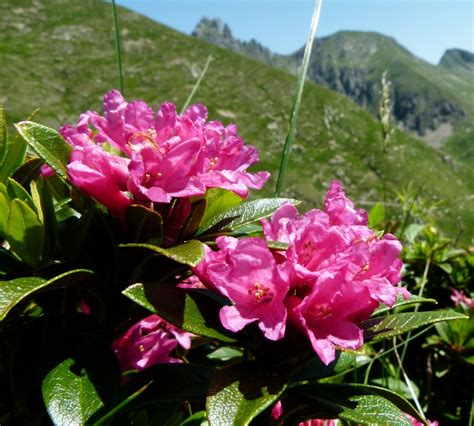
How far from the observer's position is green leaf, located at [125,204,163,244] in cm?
116

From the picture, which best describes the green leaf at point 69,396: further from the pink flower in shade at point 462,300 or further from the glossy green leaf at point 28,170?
the pink flower in shade at point 462,300

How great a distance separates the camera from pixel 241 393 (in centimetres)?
110

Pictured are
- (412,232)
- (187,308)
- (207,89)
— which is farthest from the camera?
(207,89)

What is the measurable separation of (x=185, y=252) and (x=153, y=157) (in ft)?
0.82

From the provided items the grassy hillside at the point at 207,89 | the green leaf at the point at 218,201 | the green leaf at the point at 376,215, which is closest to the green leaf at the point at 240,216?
the green leaf at the point at 218,201

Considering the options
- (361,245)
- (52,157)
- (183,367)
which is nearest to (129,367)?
(183,367)

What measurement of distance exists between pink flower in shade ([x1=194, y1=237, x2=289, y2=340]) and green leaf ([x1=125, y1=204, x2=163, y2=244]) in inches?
5.5

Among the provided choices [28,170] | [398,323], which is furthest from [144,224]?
[398,323]

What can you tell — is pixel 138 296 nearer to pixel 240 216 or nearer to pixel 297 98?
pixel 240 216

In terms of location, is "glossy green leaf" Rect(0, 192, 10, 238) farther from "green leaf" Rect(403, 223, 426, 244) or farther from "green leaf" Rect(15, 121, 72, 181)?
"green leaf" Rect(403, 223, 426, 244)

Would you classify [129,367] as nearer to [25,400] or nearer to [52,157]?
[25,400]

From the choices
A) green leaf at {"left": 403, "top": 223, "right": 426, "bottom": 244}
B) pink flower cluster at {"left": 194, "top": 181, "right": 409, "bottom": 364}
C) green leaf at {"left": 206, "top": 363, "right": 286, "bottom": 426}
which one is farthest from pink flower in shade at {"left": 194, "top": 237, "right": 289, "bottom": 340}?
green leaf at {"left": 403, "top": 223, "right": 426, "bottom": 244}

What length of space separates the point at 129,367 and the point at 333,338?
27.2 inches

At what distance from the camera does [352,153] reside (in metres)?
69.2
